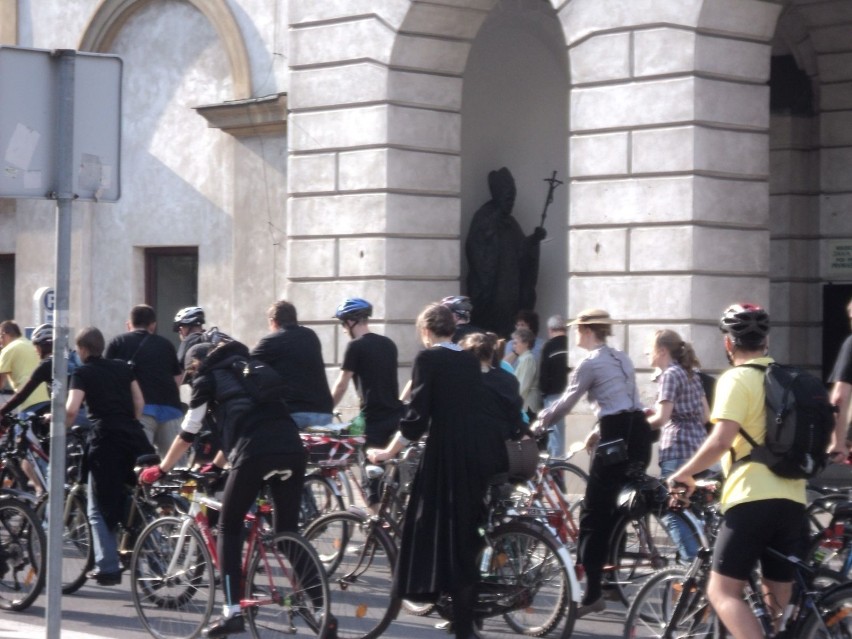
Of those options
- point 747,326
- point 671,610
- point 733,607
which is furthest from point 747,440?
point 671,610

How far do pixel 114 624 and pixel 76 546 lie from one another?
1.23m

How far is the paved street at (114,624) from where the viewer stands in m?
8.72

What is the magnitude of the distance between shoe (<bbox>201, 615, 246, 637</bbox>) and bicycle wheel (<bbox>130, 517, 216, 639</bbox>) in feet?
0.82

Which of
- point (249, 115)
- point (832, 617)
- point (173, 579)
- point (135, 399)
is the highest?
point (249, 115)

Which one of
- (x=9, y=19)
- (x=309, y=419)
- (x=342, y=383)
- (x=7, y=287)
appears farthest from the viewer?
(x=7, y=287)

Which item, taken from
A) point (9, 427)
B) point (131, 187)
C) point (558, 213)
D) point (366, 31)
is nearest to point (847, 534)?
point (9, 427)

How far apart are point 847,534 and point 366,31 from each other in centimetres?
951

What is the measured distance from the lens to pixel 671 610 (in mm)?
6980

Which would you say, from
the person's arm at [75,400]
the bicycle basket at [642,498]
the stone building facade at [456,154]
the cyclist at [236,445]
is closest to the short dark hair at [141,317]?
the person's arm at [75,400]

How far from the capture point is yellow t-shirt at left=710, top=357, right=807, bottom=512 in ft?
20.3

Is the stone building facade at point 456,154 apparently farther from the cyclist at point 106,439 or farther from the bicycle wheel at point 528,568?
the bicycle wheel at point 528,568

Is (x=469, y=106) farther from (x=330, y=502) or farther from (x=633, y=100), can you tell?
(x=330, y=502)

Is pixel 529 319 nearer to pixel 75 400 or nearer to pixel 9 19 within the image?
pixel 75 400

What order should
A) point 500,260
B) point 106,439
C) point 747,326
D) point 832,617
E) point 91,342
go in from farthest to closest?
point 500,260
point 91,342
point 106,439
point 747,326
point 832,617
